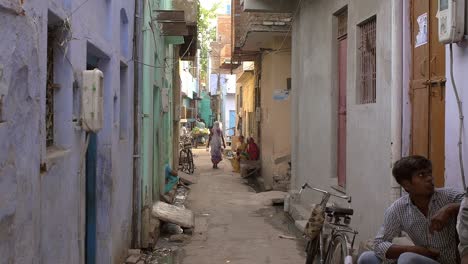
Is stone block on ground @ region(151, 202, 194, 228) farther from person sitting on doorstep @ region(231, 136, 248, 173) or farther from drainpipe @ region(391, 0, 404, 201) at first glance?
person sitting on doorstep @ region(231, 136, 248, 173)

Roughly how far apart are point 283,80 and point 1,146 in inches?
538

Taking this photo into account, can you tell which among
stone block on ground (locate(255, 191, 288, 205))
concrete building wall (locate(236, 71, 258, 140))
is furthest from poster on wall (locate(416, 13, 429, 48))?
concrete building wall (locate(236, 71, 258, 140))

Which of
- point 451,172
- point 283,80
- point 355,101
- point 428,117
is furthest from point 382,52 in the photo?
point 283,80

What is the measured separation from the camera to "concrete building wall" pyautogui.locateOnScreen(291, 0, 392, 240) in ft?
20.5

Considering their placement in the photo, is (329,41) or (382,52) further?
(329,41)

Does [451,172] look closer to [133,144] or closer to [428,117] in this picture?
[428,117]

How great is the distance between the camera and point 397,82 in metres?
5.30

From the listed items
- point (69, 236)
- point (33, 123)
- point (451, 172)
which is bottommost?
point (69, 236)

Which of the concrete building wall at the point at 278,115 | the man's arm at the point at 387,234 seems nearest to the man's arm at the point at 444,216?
the man's arm at the point at 387,234

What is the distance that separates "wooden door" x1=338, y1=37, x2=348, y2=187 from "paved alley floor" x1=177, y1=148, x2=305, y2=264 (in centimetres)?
134

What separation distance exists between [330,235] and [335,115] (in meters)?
3.82

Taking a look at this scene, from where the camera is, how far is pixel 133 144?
7984mm

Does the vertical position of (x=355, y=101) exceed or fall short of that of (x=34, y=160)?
it exceeds it

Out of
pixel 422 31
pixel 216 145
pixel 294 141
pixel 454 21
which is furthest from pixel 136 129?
pixel 216 145
